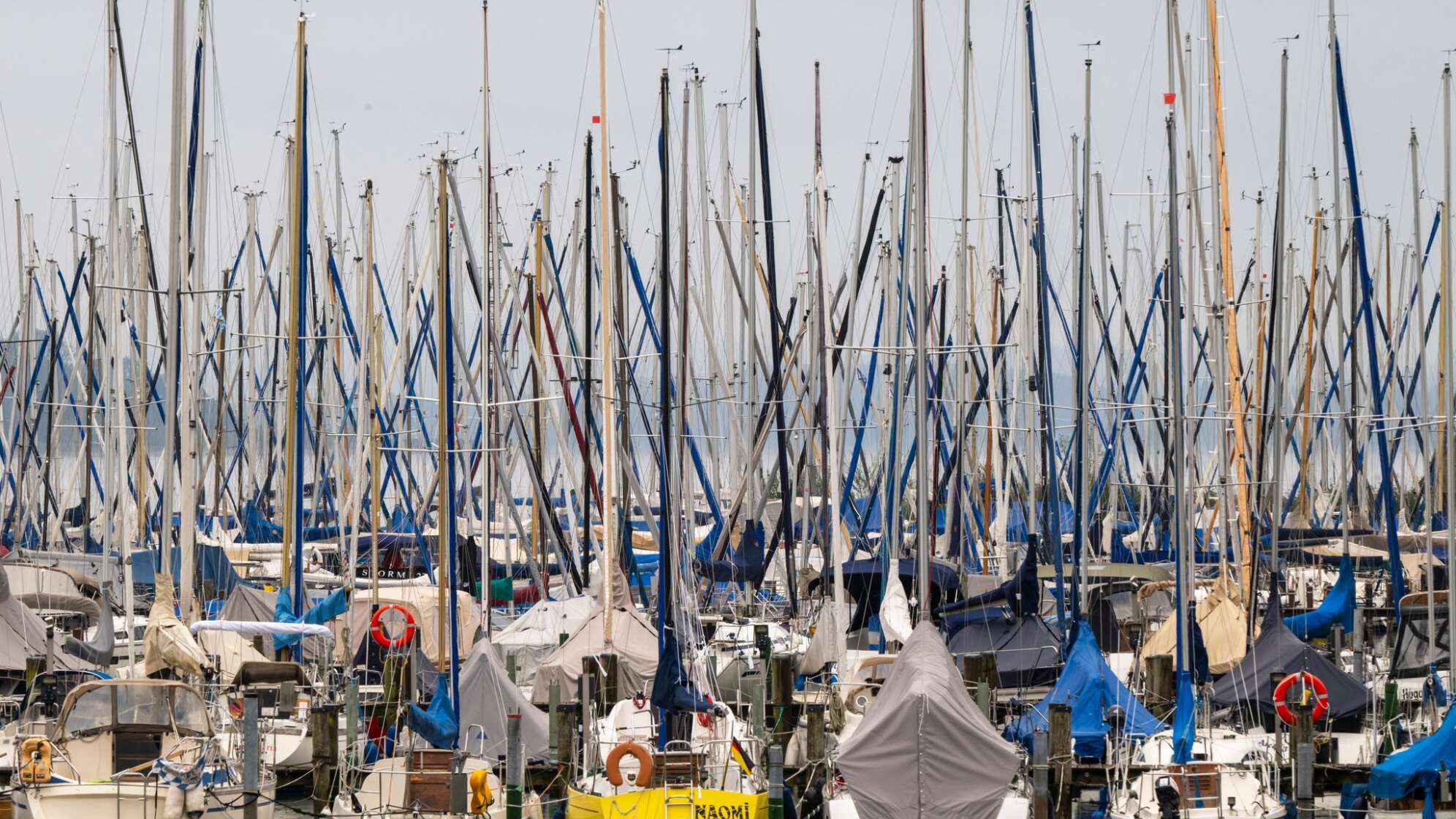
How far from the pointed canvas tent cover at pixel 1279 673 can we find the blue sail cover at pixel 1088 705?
1649 millimetres

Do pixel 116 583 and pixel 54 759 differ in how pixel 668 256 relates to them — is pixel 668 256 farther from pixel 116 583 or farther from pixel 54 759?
pixel 116 583

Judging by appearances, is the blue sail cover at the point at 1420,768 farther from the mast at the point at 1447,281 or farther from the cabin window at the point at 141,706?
the cabin window at the point at 141,706

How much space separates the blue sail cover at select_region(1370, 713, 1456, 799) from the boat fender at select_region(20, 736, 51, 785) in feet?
43.8

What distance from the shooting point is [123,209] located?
1126 inches

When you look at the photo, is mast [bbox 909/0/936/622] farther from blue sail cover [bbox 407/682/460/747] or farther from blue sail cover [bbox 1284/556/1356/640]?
blue sail cover [bbox 1284/556/1356/640]

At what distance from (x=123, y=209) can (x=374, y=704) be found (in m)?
8.94

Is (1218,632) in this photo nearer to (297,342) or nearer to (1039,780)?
(1039,780)

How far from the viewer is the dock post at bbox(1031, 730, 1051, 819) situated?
19.6 metres

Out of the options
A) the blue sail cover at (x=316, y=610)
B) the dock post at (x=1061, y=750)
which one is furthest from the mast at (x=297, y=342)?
the dock post at (x=1061, y=750)

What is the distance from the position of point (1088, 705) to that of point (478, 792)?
23.1 feet

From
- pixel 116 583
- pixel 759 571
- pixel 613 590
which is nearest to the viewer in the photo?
pixel 613 590

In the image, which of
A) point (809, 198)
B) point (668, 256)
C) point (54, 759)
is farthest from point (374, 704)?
point (809, 198)

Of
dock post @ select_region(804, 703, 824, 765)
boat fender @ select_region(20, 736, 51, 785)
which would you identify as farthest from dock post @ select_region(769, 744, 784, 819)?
boat fender @ select_region(20, 736, 51, 785)

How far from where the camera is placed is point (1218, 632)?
2778cm
